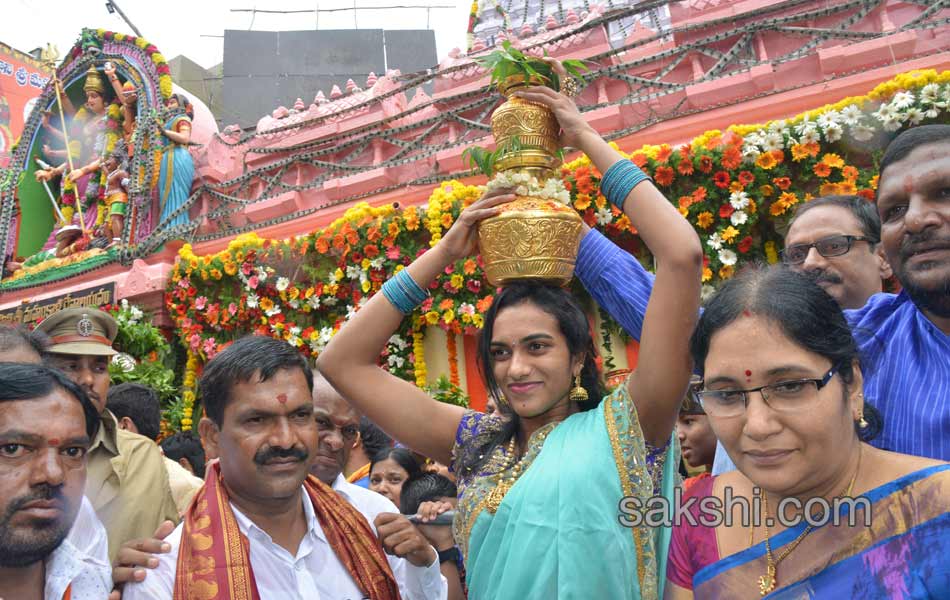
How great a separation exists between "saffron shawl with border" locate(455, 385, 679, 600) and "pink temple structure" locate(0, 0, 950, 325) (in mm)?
4119

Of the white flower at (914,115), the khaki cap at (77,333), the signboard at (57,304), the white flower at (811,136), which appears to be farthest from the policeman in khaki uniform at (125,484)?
the signboard at (57,304)

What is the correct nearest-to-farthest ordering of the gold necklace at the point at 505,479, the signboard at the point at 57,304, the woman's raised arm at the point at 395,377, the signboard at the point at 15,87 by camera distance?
the gold necklace at the point at 505,479
the woman's raised arm at the point at 395,377
the signboard at the point at 57,304
the signboard at the point at 15,87

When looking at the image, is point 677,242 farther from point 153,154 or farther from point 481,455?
point 153,154

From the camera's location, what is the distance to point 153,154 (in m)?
9.43

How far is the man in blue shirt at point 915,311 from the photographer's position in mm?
1646

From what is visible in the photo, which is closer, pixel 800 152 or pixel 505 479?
pixel 505 479

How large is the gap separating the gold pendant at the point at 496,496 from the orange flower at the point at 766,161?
416 cm

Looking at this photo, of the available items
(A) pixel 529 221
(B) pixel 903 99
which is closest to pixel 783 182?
(B) pixel 903 99

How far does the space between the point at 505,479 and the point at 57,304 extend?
365 inches

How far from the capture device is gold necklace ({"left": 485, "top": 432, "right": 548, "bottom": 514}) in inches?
74.0

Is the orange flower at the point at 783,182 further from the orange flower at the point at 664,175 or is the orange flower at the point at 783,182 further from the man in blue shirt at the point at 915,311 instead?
the man in blue shirt at the point at 915,311

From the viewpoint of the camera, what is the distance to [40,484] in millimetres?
1548

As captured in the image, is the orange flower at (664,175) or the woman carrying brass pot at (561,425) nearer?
the woman carrying brass pot at (561,425)

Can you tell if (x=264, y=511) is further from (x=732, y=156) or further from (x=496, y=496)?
(x=732, y=156)
